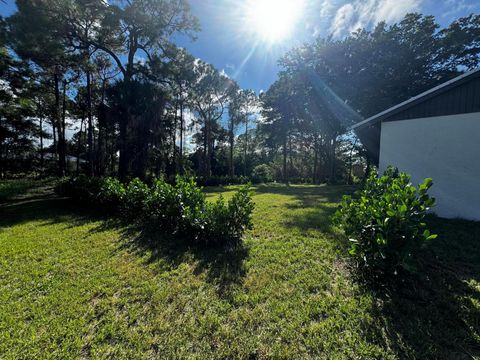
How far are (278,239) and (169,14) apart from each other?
50.5 ft

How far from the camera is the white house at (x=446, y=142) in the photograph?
5.17 m

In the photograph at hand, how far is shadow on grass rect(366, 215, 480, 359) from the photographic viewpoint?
170cm

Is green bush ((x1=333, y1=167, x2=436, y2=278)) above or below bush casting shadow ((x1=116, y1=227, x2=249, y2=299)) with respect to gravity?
above

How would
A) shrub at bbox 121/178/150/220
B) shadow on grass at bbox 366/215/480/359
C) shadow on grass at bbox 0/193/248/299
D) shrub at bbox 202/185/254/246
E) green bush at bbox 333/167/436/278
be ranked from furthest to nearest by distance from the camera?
1. shrub at bbox 121/178/150/220
2. shrub at bbox 202/185/254/246
3. shadow on grass at bbox 0/193/248/299
4. green bush at bbox 333/167/436/278
5. shadow on grass at bbox 366/215/480/359

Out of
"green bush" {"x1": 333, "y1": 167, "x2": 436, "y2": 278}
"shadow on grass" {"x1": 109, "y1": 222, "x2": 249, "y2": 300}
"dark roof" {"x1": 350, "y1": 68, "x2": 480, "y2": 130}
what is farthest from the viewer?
"dark roof" {"x1": 350, "y1": 68, "x2": 480, "y2": 130}

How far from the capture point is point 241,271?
9.93 ft

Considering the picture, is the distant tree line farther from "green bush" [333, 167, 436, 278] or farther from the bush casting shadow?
"green bush" [333, 167, 436, 278]

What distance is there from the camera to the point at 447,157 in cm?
555

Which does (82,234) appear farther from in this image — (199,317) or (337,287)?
(337,287)

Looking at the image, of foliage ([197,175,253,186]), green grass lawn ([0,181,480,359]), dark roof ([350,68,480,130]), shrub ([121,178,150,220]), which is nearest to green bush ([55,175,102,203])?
shrub ([121,178,150,220])

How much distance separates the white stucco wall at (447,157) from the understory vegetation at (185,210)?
543 cm

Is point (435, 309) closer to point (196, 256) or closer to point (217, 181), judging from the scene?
point (196, 256)

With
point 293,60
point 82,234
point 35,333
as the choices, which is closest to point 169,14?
point 293,60

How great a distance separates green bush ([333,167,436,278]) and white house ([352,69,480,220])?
4526mm
